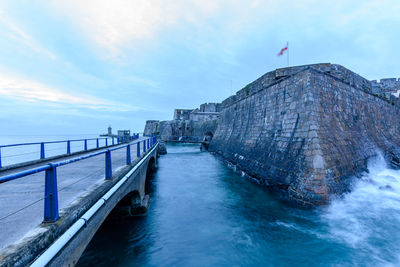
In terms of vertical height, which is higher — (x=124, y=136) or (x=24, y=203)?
(x=124, y=136)

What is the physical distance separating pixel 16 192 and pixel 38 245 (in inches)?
104

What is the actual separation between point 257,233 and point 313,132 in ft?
14.7

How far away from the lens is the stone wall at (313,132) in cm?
710

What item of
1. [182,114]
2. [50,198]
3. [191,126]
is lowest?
[50,198]

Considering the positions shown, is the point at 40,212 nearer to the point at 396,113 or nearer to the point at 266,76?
the point at 266,76

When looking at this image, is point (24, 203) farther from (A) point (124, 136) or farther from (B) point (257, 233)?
(A) point (124, 136)

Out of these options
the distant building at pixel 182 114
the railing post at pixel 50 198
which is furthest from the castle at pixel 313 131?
the distant building at pixel 182 114

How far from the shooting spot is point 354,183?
791 centimetres

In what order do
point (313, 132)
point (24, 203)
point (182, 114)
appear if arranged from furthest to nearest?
point (182, 114)
point (313, 132)
point (24, 203)

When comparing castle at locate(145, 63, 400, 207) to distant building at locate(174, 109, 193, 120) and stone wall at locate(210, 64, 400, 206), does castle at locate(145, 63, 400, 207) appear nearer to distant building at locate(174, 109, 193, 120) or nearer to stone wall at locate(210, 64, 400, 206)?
stone wall at locate(210, 64, 400, 206)

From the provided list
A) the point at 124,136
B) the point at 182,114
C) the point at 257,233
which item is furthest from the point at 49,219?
the point at 182,114

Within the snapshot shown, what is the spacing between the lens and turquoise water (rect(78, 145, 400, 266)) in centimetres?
471

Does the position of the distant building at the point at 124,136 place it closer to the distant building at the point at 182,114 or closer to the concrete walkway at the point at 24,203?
the concrete walkway at the point at 24,203

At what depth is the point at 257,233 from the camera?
5805 millimetres
